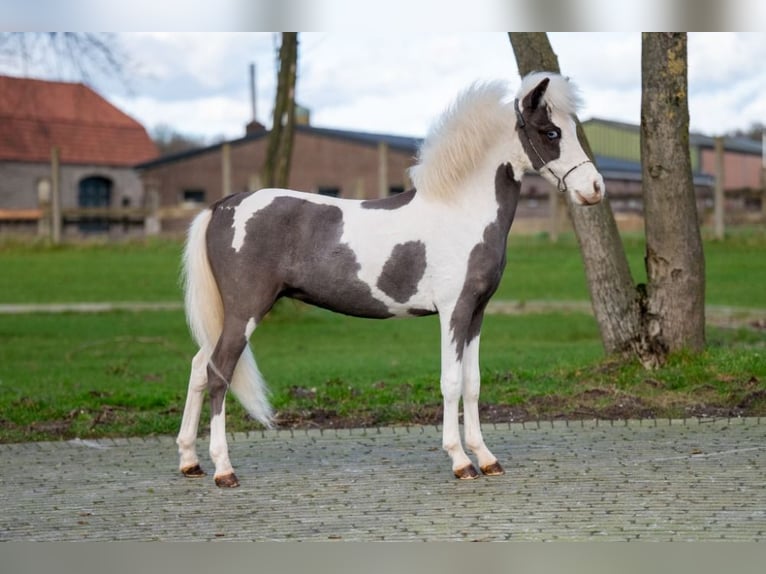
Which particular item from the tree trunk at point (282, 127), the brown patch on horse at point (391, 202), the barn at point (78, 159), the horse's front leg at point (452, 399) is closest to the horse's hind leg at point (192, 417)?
the brown patch on horse at point (391, 202)

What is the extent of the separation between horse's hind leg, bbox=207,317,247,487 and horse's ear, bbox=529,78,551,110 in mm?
2188

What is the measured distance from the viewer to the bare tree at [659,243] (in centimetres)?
1021

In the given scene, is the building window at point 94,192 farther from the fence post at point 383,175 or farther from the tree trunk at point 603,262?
the tree trunk at point 603,262

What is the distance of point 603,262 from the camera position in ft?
35.3

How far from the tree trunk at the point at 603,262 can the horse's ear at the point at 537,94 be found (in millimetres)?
3861

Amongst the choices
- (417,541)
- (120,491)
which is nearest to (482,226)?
(417,541)

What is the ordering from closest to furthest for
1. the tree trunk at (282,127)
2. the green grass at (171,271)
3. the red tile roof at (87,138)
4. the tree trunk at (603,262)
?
the tree trunk at (603,262) → the tree trunk at (282,127) → the green grass at (171,271) → the red tile roof at (87,138)

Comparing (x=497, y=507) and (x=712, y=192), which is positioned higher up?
(x=712, y=192)

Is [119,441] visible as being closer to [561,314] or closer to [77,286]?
[561,314]

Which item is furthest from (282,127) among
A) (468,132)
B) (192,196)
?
(192,196)

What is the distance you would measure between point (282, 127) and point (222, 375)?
12.7 metres

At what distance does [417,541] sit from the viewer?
5621 millimetres

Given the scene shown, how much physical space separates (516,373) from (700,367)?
177 centimetres

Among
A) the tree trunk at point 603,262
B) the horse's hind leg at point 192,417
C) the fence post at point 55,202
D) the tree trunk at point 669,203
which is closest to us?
the horse's hind leg at point 192,417
